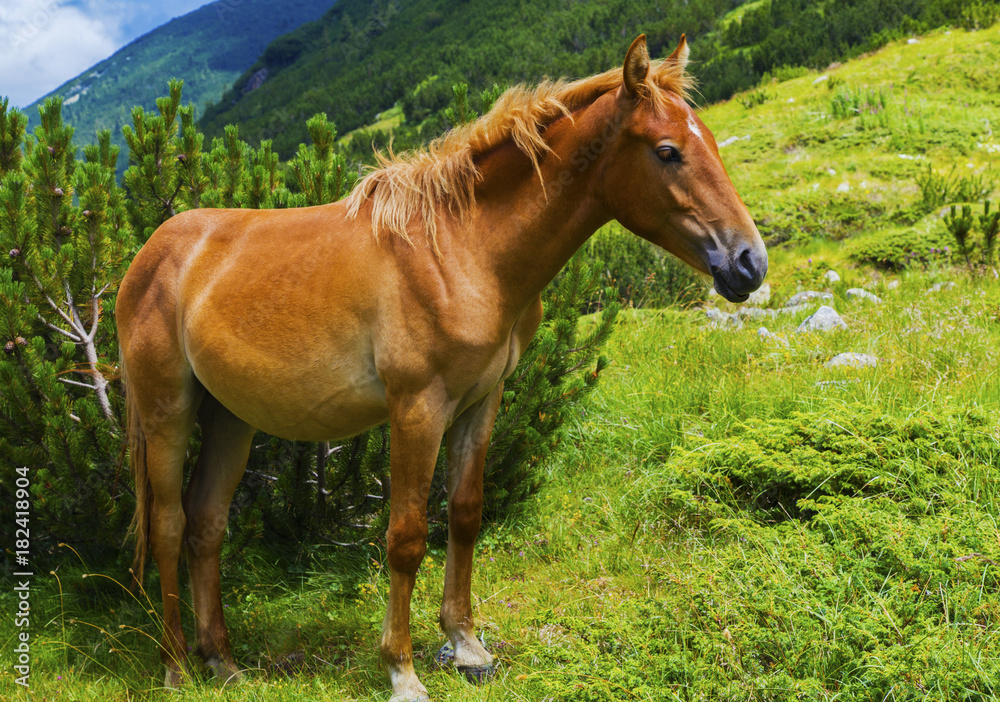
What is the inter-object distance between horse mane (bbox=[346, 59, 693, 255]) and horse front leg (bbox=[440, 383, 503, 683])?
27.5 inches

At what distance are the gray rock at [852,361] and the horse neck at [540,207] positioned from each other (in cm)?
286

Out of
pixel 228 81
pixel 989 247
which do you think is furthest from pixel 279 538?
pixel 228 81

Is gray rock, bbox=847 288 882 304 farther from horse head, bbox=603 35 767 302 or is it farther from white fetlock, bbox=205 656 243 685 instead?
white fetlock, bbox=205 656 243 685

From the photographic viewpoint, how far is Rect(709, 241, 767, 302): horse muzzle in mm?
1958

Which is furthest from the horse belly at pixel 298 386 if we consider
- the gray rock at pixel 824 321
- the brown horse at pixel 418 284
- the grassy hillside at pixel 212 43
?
the grassy hillside at pixel 212 43

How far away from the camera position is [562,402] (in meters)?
3.83

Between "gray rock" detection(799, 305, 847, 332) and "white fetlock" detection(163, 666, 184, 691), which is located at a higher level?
"white fetlock" detection(163, 666, 184, 691)

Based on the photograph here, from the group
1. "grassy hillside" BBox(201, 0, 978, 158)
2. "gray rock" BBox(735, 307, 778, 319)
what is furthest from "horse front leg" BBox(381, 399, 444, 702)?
"gray rock" BBox(735, 307, 778, 319)

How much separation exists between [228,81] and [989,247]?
292 feet

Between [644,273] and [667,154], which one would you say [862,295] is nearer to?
[644,273]

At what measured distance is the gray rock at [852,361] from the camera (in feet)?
14.4

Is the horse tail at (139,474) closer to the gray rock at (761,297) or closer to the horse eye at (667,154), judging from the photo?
the horse eye at (667,154)

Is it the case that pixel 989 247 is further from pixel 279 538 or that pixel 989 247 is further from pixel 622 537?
pixel 279 538

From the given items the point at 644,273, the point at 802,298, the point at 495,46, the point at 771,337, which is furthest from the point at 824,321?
the point at 495,46
